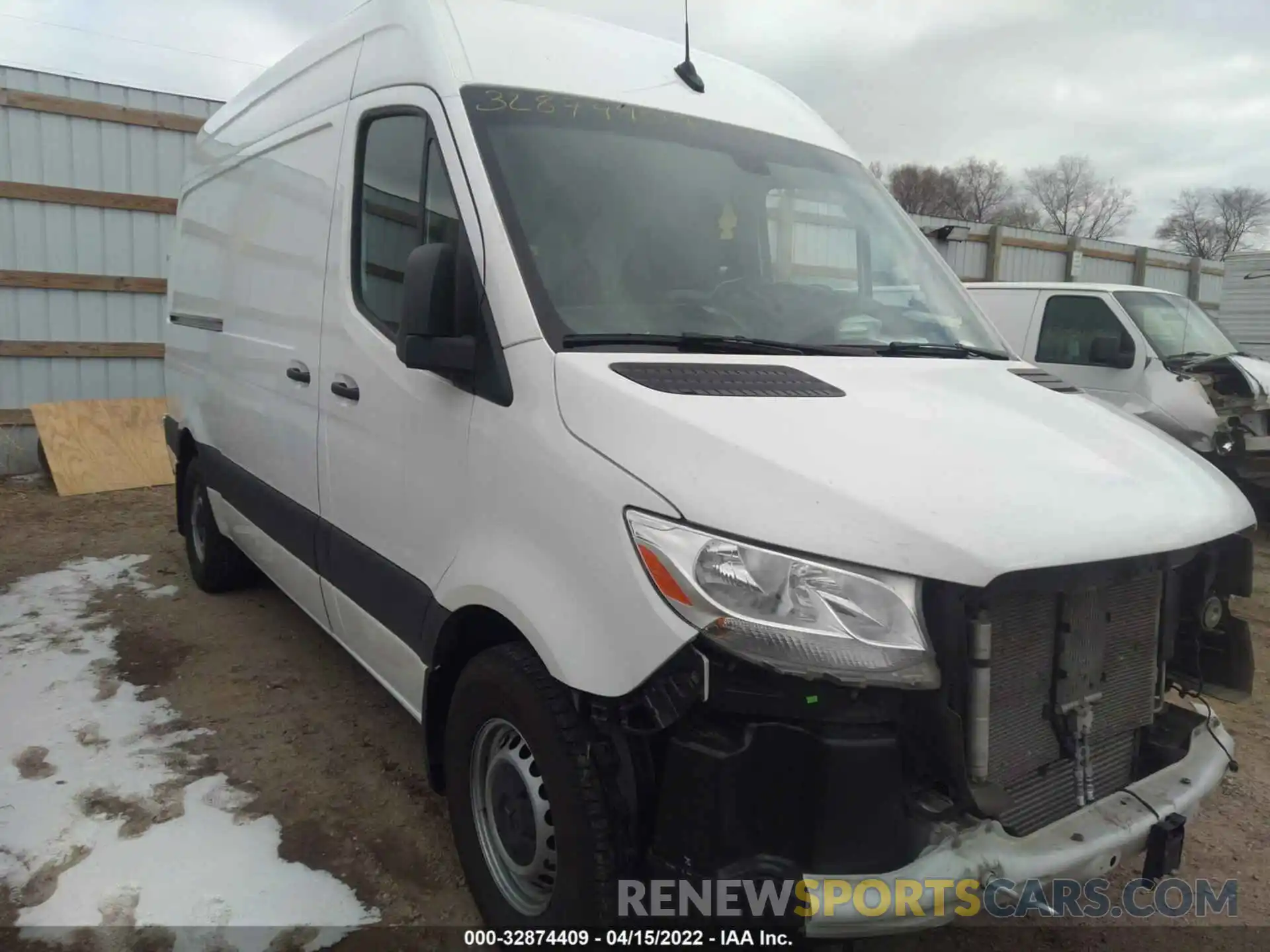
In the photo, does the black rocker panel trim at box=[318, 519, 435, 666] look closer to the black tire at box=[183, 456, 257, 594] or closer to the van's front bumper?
the van's front bumper

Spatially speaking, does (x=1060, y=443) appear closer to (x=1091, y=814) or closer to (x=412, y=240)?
(x=1091, y=814)

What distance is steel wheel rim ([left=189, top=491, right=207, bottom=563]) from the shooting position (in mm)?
5312

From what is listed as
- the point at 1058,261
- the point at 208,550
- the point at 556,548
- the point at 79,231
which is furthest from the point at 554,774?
the point at 1058,261

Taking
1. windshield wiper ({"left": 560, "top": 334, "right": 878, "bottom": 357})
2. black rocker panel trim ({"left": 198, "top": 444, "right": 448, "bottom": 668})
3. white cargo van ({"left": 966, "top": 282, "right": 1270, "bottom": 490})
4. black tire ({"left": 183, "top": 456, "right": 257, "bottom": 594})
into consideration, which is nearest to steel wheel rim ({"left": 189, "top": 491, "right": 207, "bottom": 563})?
black tire ({"left": 183, "top": 456, "right": 257, "bottom": 594})

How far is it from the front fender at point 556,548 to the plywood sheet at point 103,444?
719 cm

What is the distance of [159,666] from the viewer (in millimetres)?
4418

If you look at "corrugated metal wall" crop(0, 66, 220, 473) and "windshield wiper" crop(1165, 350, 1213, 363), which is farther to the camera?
"corrugated metal wall" crop(0, 66, 220, 473)

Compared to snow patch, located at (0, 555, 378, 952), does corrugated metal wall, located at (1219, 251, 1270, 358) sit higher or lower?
higher

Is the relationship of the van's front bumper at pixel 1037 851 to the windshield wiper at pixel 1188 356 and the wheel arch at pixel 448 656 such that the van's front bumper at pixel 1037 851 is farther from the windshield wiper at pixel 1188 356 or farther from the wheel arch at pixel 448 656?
the windshield wiper at pixel 1188 356

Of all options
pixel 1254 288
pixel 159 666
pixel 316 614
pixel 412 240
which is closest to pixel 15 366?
pixel 159 666

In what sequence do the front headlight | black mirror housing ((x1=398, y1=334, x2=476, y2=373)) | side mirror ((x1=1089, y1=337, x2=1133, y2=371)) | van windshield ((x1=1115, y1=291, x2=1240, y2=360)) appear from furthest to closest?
van windshield ((x1=1115, y1=291, x2=1240, y2=360)) → side mirror ((x1=1089, y1=337, x2=1133, y2=371)) → black mirror housing ((x1=398, y1=334, x2=476, y2=373)) → the front headlight

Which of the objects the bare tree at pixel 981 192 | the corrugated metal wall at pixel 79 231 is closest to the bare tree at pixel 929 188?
the bare tree at pixel 981 192

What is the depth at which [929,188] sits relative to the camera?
4356 centimetres

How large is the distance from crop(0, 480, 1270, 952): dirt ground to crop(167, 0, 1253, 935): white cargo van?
42 cm
